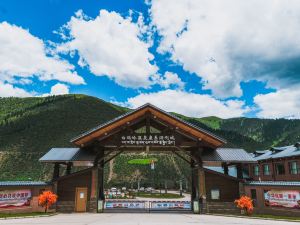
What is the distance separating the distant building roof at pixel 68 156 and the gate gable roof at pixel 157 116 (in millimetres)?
1085

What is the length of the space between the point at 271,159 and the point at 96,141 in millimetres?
27855

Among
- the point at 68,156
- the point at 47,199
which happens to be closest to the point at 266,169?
the point at 68,156

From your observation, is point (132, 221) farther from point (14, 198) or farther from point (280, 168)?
point (280, 168)

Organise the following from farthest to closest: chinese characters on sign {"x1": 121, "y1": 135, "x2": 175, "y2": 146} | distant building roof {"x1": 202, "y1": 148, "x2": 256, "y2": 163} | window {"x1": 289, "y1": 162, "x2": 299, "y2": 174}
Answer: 1. window {"x1": 289, "y1": 162, "x2": 299, "y2": 174}
2. distant building roof {"x1": 202, "y1": 148, "x2": 256, "y2": 163}
3. chinese characters on sign {"x1": 121, "y1": 135, "x2": 175, "y2": 146}

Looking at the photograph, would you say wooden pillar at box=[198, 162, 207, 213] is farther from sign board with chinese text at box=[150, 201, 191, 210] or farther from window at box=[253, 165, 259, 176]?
window at box=[253, 165, 259, 176]

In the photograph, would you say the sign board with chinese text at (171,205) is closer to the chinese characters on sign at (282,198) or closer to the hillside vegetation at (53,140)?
the chinese characters on sign at (282,198)

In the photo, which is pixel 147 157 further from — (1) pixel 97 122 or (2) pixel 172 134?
(2) pixel 172 134

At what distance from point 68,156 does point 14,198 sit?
5.57 metres

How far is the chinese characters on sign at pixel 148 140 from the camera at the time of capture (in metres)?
25.2

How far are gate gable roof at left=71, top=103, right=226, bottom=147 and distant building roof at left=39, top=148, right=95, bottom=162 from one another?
3.56 ft

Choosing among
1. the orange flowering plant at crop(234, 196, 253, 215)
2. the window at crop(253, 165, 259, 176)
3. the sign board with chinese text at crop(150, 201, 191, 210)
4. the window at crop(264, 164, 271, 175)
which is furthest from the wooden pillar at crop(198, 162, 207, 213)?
the window at crop(253, 165, 259, 176)

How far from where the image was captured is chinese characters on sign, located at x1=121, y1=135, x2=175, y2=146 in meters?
25.2

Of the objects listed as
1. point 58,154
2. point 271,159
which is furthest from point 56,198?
point 271,159

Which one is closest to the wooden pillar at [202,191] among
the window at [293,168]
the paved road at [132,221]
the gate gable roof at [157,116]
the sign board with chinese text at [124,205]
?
the gate gable roof at [157,116]
